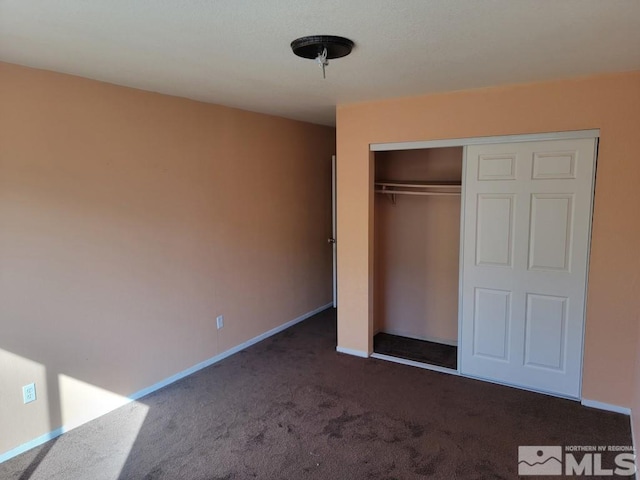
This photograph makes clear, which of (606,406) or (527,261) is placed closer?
(606,406)

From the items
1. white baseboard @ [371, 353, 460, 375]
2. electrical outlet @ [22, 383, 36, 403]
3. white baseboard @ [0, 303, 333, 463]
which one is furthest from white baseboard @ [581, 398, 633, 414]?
electrical outlet @ [22, 383, 36, 403]

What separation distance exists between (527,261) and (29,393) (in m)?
3.51

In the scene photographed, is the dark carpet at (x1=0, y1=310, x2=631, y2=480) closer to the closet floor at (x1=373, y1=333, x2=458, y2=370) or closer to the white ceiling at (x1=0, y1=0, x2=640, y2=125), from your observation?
the closet floor at (x1=373, y1=333, x2=458, y2=370)

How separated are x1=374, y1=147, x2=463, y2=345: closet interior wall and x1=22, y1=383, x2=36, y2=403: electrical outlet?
121 inches

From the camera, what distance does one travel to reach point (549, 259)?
315 cm

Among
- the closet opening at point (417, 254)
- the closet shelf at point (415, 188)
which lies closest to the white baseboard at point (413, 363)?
the closet opening at point (417, 254)

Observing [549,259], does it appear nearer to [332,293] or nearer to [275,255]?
[275,255]

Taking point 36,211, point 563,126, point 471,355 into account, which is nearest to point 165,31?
point 36,211

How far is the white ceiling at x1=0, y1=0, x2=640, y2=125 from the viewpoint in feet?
5.60

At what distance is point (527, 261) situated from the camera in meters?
3.24

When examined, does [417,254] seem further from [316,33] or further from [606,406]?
[316,33]

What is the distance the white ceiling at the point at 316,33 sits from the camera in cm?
171

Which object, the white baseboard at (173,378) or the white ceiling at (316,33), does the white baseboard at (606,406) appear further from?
the white baseboard at (173,378)

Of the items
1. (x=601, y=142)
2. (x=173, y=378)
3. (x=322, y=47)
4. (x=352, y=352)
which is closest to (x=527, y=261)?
(x=601, y=142)
